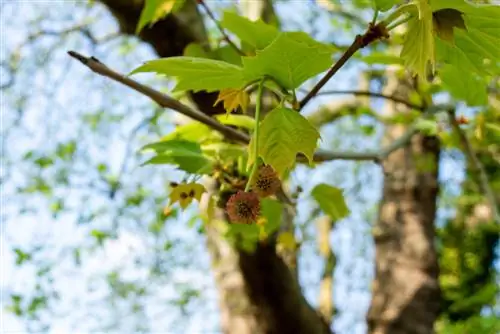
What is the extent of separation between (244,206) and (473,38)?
30 cm

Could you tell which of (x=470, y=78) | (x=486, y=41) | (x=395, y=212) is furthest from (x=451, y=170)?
(x=486, y=41)

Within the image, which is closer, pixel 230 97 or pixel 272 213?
pixel 230 97

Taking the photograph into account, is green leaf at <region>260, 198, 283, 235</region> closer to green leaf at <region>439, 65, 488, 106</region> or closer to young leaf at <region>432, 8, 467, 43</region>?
green leaf at <region>439, 65, 488, 106</region>

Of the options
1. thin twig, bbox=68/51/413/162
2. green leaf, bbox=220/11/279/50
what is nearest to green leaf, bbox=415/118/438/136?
thin twig, bbox=68/51/413/162

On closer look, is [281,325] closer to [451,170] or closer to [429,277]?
[429,277]

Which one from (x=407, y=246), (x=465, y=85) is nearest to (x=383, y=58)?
(x=465, y=85)

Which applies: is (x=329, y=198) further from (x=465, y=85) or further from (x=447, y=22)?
(x=447, y=22)

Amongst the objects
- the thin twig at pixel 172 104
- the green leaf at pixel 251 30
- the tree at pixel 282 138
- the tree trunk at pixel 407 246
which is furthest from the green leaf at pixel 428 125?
the tree trunk at pixel 407 246

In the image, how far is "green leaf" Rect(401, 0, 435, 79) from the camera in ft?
2.02

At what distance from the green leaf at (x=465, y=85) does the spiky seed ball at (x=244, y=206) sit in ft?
1.56

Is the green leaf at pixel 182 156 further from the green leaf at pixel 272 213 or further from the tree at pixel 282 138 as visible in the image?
the green leaf at pixel 272 213

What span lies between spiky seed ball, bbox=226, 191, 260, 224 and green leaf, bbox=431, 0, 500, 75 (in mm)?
254

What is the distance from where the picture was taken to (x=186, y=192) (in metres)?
0.96

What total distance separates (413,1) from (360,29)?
3204 millimetres
